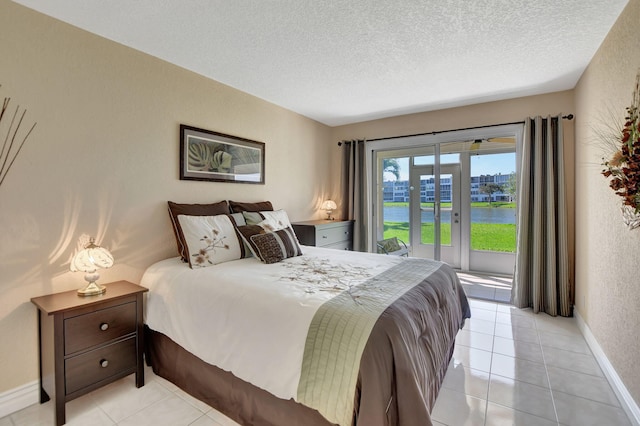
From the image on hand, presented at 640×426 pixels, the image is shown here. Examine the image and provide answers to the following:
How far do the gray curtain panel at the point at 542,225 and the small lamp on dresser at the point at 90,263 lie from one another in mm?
4027

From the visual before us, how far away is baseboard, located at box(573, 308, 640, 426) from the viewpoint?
68.4 inches

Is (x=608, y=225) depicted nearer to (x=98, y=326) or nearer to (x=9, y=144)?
(x=98, y=326)

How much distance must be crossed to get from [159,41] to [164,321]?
6.81ft

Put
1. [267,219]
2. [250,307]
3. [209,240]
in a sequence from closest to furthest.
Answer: [250,307] → [209,240] → [267,219]

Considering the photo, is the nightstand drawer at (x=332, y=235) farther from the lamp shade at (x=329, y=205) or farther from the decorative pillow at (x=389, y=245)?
the decorative pillow at (x=389, y=245)

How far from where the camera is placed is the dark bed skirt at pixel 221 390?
1.50m

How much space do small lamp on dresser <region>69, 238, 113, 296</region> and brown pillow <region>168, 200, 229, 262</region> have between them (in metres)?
0.52

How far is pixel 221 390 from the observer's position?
1825 millimetres

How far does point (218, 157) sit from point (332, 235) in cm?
183

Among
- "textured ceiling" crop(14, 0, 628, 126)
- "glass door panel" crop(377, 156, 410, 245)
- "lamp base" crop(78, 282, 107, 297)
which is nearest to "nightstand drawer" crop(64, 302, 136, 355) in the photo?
"lamp base" crop(78, 282, 107, 297)

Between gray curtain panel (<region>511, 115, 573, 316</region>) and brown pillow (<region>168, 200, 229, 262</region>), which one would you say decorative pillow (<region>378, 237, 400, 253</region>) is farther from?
brown pillow (<region>168, 200, 229, 262</region>)

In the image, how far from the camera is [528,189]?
348cm

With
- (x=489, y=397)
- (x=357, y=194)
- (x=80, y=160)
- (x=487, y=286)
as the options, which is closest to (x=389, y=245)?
(x=357, y=194)

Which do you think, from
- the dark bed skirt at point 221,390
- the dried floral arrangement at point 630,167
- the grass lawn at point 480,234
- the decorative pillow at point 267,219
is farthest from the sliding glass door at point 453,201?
the dark bed skirt at point 221,390
